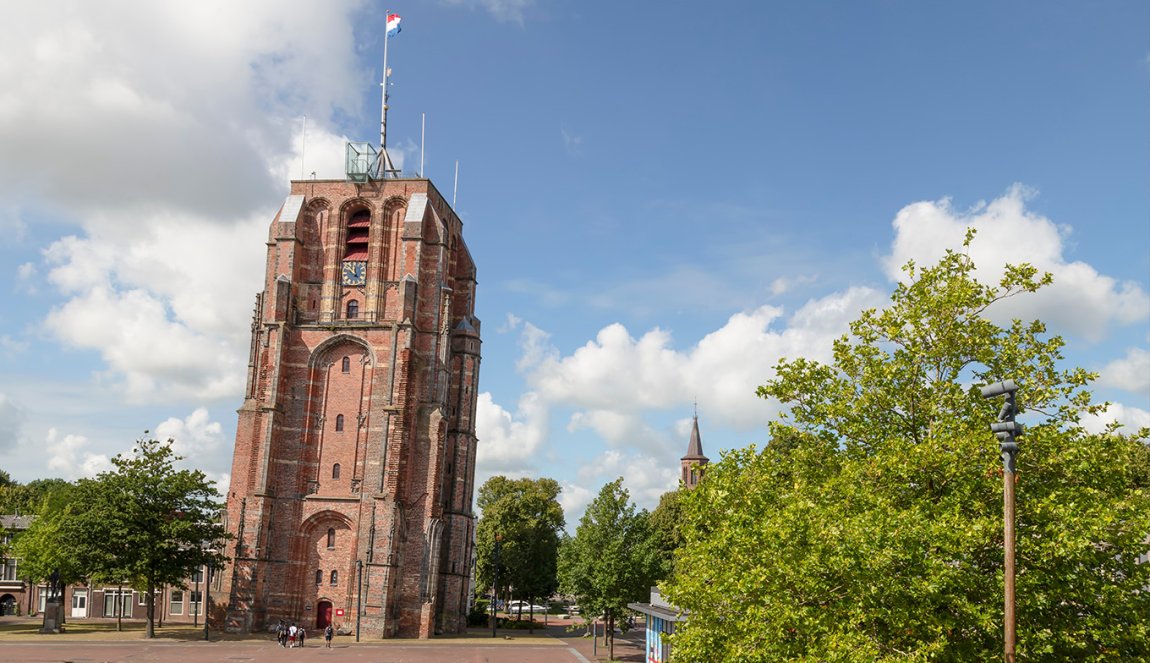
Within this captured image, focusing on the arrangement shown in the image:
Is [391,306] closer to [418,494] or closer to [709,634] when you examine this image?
[418,494]

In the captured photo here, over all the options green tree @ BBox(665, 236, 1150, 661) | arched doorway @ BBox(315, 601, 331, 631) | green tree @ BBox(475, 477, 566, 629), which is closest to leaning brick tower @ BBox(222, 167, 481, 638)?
arched doorway @ BBox(315, 601, 331, 631)

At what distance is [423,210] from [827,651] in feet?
170

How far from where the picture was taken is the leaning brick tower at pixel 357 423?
56.0 meters

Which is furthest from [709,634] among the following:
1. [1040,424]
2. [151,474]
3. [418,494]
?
[151,474]

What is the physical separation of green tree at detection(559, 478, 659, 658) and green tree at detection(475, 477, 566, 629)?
25.7 m

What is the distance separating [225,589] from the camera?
55750mm

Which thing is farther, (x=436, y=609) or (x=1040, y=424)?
(x=436, y=609)

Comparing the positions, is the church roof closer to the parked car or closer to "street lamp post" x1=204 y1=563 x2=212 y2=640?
the parked car

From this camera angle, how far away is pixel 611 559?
45.5m

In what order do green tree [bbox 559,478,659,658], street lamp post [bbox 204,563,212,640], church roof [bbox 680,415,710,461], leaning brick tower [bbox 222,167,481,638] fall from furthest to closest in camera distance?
1. church roof [bbox 680,415,710,461]
2. leaning brick tower [bbox 222,167,481,638]
3. street lamp post [bbox 204,563,212,640]
4. green tree [bbox 559,478,659,658]

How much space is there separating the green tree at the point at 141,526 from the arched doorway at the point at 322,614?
7.06m

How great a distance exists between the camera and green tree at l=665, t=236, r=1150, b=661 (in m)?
14.2

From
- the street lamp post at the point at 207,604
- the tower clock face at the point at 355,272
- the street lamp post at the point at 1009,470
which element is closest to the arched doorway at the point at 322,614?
the street lamp post at the point at 207,604

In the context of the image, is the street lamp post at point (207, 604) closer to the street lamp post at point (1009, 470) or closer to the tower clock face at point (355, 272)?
the tower clock face at point (355, 272)
